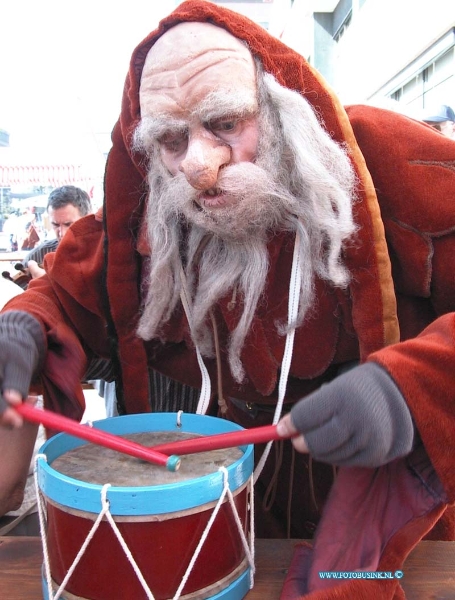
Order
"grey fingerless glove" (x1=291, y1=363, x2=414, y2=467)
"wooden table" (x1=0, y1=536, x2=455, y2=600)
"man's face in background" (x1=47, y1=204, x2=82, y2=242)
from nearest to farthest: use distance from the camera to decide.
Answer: "grey fingerless glove" (x1=291, y1=363, x2=414, y2=467), "wooden table" (x1=0, y1=536, x2=455, y2=600), "man's face in background" (x1=47, y1=204, x2=82, y2=242)

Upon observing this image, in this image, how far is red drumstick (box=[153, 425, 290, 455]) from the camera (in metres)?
0.90

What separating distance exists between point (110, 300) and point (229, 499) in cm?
63

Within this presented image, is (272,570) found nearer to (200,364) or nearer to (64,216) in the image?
(200,364)

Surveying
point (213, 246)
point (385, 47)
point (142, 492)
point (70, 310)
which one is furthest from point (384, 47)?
point (142, 492)

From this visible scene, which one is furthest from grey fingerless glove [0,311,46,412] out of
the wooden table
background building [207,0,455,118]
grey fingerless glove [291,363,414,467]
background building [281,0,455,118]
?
background building [281,0,455,118]

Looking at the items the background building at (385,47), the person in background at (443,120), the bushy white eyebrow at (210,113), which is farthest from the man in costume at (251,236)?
the person in background at (443,120)

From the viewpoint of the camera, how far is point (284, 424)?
2.93 feet

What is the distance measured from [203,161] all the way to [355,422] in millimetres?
627

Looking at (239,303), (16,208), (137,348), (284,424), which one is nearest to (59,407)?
(137,348)

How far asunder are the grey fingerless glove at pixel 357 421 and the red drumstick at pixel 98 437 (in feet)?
0.78

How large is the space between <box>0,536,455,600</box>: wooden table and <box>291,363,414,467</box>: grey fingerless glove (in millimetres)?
388

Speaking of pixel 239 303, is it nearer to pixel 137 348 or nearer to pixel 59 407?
pixel 137 348

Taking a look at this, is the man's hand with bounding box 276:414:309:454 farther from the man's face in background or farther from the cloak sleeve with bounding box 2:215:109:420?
the man's face in background

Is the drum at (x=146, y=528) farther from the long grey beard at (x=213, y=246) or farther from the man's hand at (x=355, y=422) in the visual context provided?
the long grey beard at (x=213, y=246)
